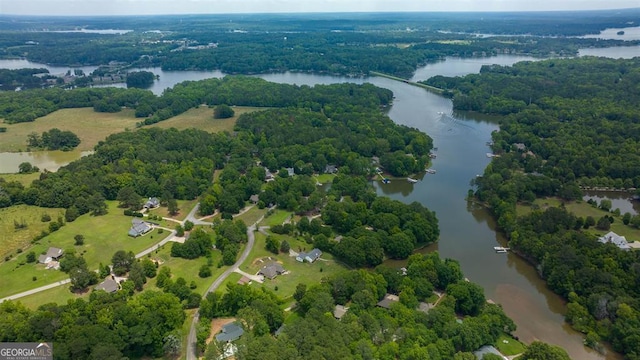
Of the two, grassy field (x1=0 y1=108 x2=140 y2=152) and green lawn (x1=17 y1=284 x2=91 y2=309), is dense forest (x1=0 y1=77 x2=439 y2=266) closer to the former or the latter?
green lawn (x1=17 y1=284 x2=91 y2=309)

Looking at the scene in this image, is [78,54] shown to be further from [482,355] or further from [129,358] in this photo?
[482,355]

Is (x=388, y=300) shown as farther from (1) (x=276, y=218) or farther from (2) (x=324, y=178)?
(2) (x=324, y=178)

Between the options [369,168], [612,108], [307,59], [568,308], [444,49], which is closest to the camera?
[568,308]

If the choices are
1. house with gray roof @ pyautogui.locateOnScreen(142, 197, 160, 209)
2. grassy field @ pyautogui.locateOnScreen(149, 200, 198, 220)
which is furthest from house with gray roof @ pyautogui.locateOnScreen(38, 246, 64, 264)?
house with gray roof @ pyautogui.locateOnScreen(142, 197, 160, 209)

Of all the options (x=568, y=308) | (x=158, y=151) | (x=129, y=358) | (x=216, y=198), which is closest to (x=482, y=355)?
(x=568, y=308)

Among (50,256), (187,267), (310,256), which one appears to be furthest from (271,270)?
(50,256)

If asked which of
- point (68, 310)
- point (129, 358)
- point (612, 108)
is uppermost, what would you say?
point (612, 108)

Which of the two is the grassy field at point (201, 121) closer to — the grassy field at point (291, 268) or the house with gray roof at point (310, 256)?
the grassy field at point (291, 268)
